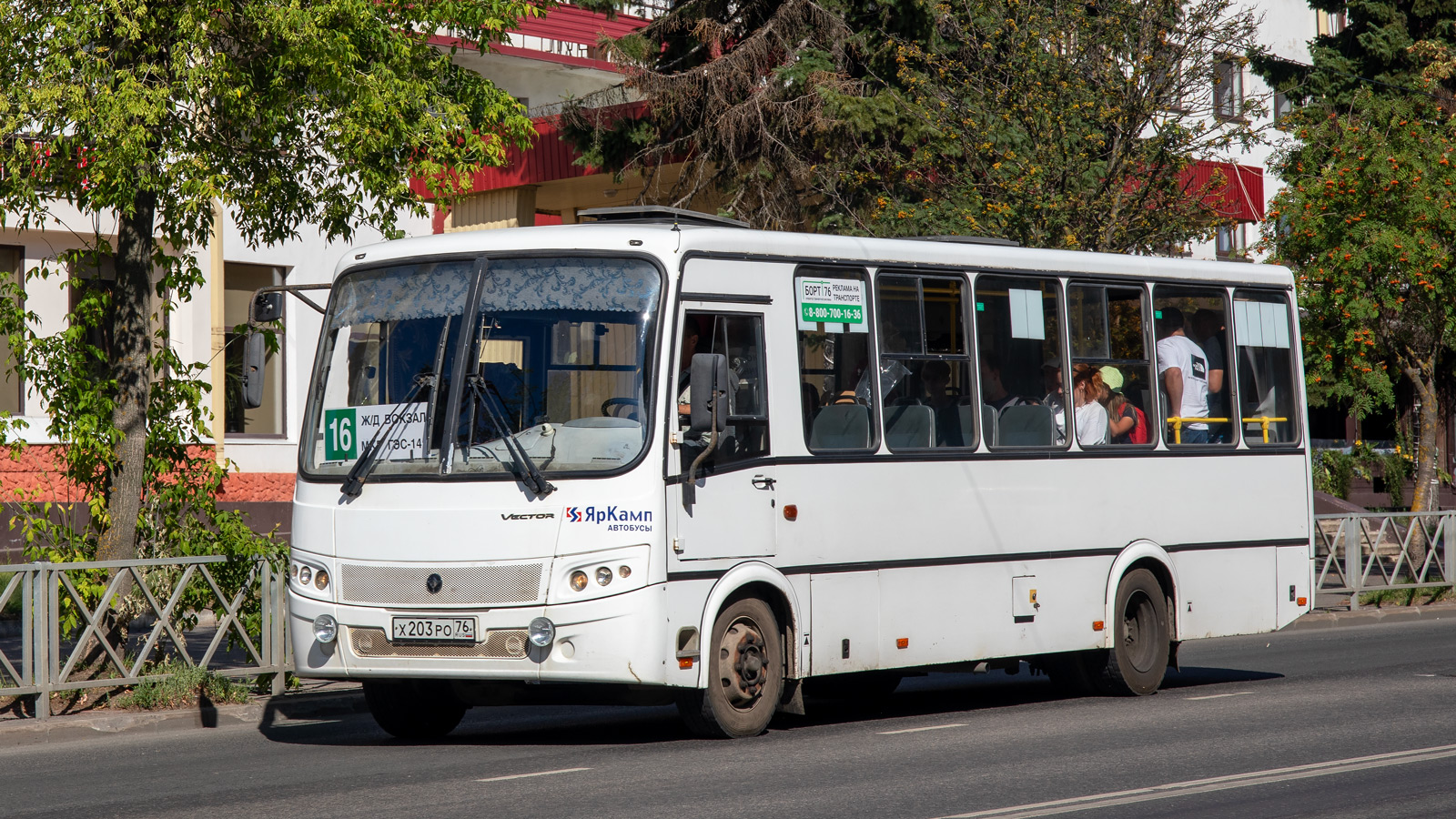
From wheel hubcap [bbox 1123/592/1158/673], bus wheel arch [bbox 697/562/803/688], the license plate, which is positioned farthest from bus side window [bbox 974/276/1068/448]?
the license plate

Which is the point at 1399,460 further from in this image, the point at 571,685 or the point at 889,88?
the point at 571,685

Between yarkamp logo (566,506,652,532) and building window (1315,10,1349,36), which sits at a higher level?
building window (1315,10,1349,36)

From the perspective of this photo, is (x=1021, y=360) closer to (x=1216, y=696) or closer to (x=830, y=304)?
(x=830, y=304)

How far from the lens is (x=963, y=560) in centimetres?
1145

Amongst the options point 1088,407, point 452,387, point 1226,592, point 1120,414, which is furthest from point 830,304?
point 1226,592

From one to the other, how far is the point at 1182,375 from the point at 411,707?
20.3 ft

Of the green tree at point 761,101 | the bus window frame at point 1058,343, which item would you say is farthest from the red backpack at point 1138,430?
the green tree at point 761,101

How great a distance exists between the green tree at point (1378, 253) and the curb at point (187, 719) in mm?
14501

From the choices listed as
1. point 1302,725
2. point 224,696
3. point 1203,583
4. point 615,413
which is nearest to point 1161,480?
point 1203,583

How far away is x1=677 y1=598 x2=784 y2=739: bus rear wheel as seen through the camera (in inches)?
388

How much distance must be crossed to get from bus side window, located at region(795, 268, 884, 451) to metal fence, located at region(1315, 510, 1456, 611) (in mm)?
10336

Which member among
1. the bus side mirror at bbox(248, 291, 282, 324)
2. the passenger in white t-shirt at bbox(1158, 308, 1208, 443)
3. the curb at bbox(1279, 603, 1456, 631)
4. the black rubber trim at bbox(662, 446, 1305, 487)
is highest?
the bus side mirror at bbox(248, 291, 282, 324)

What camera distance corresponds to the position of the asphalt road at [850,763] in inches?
309

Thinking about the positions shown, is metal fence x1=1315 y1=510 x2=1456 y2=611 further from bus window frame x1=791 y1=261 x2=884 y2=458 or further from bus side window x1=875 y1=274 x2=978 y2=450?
bus window frame x1=791 y1=261 x2=884 y2=458
